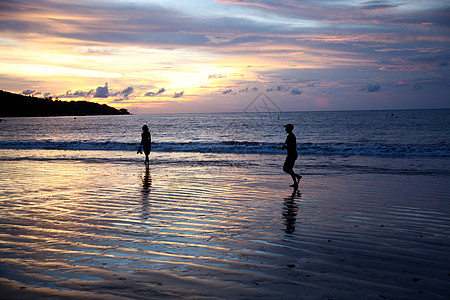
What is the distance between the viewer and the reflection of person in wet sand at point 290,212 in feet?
19.5

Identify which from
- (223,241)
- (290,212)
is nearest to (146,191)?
(290,212)

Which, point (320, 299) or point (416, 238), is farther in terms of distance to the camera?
point (416, 238)

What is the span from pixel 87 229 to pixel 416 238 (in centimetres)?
510

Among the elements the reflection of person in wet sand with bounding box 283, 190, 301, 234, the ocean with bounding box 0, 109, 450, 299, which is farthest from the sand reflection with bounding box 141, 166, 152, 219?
the reflection of person in wet sand with bounding box 283, 190, 301, 234

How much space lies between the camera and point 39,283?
358cm

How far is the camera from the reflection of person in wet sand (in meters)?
5.95

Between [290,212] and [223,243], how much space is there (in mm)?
2538

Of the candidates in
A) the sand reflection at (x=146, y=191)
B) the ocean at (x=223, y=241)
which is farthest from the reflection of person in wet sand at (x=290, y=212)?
the sand reflection at (x=146, y=191)

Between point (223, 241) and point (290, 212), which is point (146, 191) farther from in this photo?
point (223, 241)

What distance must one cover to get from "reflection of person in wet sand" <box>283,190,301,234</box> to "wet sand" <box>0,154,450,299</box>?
23mm

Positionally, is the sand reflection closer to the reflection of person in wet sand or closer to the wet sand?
the wet sand

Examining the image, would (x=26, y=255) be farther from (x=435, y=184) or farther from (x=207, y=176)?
(x=435, y=184)

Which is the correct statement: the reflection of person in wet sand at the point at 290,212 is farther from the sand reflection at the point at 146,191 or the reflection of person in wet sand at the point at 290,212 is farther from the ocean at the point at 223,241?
the sand reflection at the point at 146,191

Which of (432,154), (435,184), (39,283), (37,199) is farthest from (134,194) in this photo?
(432,154)
